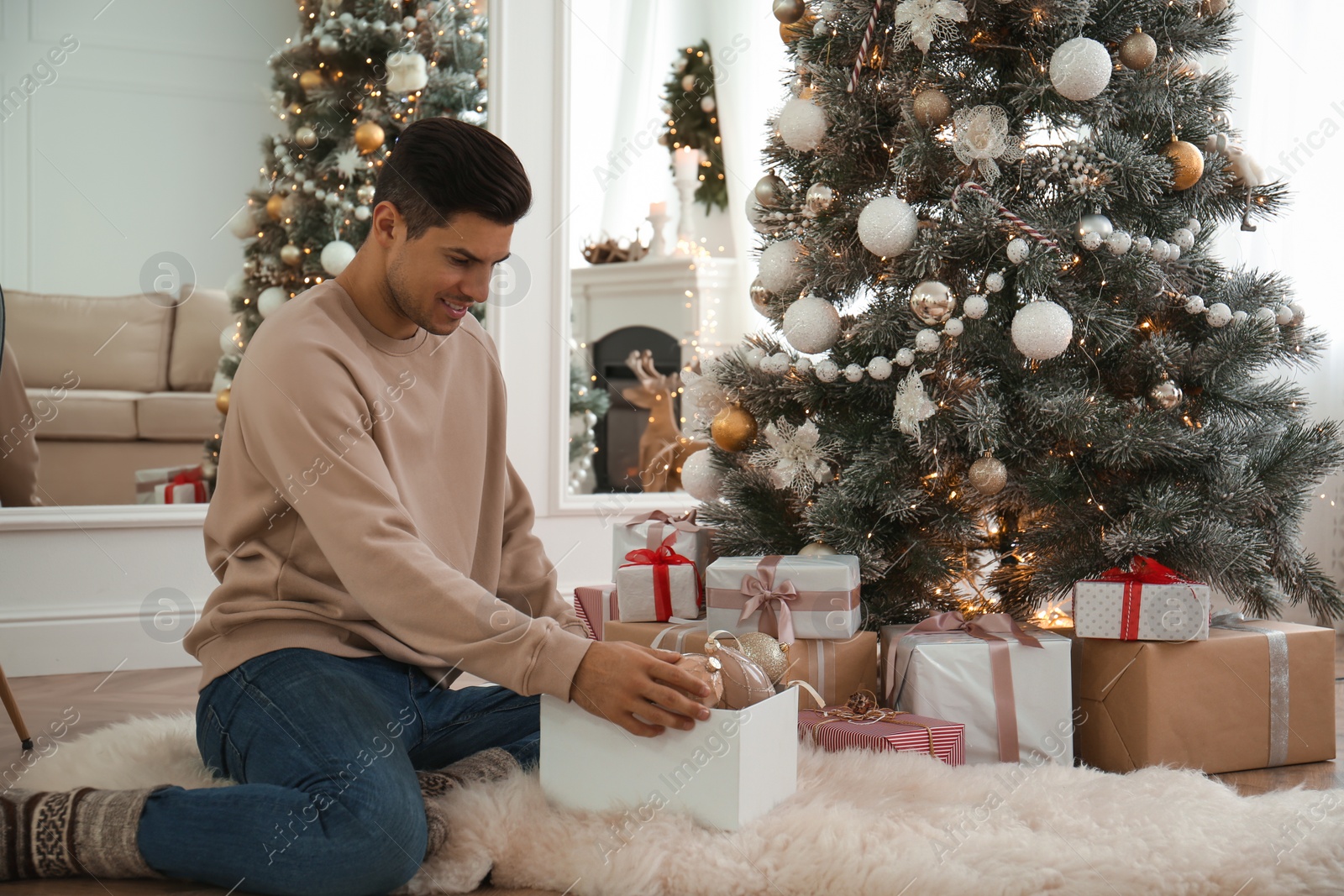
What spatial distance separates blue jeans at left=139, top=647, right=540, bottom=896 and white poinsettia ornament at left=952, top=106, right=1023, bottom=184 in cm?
120

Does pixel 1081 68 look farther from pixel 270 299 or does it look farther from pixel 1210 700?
pixel 270 299

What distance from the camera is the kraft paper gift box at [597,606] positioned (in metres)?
2.11

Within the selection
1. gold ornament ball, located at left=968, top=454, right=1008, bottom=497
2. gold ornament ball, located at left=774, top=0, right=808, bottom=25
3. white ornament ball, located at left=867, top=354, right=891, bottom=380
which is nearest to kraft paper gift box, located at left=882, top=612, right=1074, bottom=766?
gold ornament ball, located at left=968, top=454, right=1008, bottom=497

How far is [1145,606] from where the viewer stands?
168 centimetres

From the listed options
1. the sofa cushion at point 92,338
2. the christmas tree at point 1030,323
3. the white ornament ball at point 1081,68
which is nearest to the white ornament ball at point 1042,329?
the christmas tree at point 1030,323

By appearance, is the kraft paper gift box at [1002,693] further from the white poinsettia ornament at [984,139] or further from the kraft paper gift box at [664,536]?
the white poinsettia ornament at [984,139]

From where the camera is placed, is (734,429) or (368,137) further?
(368,137)

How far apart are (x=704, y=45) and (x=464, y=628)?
286 cm

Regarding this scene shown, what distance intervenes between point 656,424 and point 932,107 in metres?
1.82

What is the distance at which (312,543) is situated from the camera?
129cm

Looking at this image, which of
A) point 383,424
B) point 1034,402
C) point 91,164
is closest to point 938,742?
point 1034,402

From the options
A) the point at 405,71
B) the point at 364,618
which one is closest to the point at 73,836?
the point at 364,618

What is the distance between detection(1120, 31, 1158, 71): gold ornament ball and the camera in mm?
1826

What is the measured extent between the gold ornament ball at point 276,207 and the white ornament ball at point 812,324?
155 centimetres
